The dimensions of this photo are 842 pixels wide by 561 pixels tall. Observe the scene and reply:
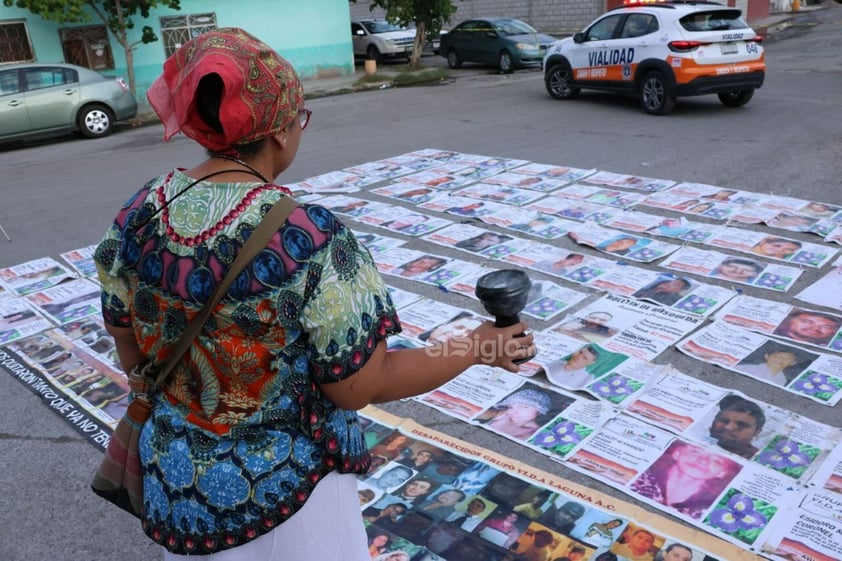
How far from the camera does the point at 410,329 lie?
3791 mm

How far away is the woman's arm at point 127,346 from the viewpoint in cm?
136

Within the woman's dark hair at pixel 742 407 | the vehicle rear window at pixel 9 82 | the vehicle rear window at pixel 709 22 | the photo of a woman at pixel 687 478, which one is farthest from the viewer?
the vehicle rear window at pixel 9 82

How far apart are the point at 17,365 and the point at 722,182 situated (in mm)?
5315

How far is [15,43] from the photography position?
12.5 metres

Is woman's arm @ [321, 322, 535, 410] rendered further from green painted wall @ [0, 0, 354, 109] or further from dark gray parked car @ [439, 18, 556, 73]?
dark gray parked car @ [439, 18, 556, 73]

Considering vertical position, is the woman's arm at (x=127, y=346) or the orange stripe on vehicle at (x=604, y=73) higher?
the orange stripe on vehicle at (x=604, y=73)

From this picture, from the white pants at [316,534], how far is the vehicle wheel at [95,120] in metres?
11.2

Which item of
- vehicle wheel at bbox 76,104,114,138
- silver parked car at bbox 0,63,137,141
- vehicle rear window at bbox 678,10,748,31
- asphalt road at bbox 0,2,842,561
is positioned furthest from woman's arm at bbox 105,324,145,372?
vehicle wheel at bbox 76,104,114,138

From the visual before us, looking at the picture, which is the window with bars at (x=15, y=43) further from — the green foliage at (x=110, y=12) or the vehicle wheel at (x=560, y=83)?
the vehicle wheel at (x=560, y=83)

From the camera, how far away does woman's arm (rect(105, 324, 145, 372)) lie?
136cm

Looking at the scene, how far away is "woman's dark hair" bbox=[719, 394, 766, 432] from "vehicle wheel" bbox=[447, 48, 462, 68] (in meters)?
15.6

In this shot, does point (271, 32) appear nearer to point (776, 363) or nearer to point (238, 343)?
point (776, 363)

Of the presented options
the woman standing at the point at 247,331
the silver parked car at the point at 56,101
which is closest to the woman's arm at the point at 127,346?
the woman standing at the point at 247,331

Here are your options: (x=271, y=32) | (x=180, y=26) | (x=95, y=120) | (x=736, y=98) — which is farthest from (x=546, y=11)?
(x=95, y=120)
